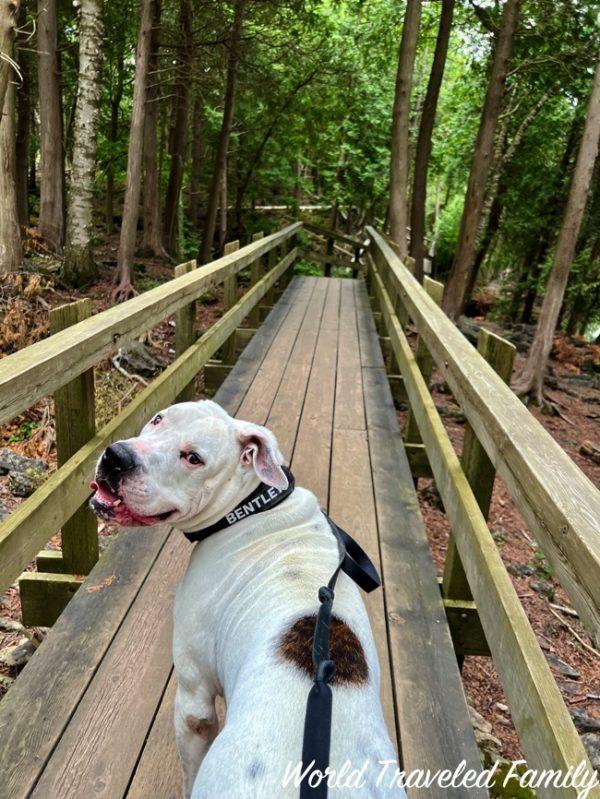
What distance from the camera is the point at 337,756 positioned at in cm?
123

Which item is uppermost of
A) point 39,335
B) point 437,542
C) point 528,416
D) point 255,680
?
point 528,416

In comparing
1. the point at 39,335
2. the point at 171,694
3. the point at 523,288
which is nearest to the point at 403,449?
the point at 171,694

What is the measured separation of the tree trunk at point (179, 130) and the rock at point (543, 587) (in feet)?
34.4

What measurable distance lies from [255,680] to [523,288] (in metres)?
18.6

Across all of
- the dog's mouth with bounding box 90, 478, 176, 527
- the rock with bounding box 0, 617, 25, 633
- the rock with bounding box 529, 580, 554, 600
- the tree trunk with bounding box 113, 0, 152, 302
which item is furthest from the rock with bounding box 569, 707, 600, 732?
the tree trunk with bounding box 113, 0, 152, 302

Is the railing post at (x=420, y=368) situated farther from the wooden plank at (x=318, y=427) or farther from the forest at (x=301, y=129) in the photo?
the forest at (x=301, y=129)

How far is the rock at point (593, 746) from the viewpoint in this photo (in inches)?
150

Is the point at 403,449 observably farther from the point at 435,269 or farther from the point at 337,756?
the point at 435,269

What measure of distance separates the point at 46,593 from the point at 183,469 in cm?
156

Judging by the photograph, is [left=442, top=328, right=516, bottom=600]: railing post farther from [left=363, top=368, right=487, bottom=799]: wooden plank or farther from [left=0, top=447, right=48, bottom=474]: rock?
[left=0, top=447, right=48, bottom=474]: rock

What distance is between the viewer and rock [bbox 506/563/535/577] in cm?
633

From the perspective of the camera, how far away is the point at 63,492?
8.23ft

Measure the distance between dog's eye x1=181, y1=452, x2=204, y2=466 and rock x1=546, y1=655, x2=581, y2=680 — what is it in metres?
4.15

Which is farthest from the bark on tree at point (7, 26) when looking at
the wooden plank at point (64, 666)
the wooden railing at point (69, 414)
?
the wooden plank at point (64, 666)
